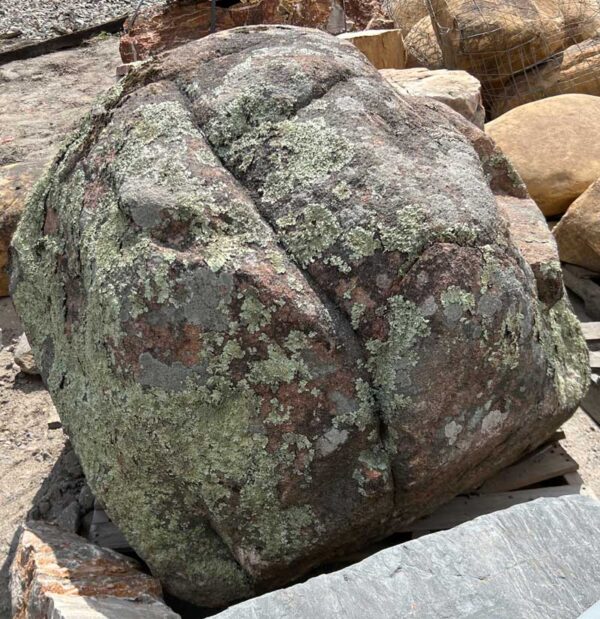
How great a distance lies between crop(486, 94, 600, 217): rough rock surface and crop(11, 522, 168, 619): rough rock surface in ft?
9.91

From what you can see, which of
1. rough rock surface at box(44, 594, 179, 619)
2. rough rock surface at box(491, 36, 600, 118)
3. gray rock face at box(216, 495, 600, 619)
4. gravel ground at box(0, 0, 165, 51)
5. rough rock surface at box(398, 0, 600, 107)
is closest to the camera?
gray rock face at box(216, 495, 600, 619)

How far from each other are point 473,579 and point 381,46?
480cm

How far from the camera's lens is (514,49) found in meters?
5.98

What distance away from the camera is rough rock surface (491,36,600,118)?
6.04m

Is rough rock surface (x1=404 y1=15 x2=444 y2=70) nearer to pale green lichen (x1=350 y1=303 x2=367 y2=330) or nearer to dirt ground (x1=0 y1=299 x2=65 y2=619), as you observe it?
dirt ground (x1=0 y1=299 x2=65 y2=619)

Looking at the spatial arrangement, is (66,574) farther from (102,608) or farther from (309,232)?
(309,232)

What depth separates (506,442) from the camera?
8.57 ft

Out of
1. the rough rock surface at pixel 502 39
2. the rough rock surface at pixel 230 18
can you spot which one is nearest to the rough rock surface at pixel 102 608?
the rough rock surface at pixel 502 39

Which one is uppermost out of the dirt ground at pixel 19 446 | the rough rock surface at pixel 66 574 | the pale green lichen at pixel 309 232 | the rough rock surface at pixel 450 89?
the pale green lichen at pixel 309 232

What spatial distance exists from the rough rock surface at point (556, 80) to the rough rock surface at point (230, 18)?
1523 millimetres

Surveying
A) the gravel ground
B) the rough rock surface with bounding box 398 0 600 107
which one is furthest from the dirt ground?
the gravel ground

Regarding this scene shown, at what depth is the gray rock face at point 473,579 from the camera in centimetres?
187

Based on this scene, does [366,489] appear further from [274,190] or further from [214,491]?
[274,190]

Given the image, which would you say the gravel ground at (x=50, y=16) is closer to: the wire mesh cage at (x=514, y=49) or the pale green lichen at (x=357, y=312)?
the wire mesh cage at (x=514, y=49)
